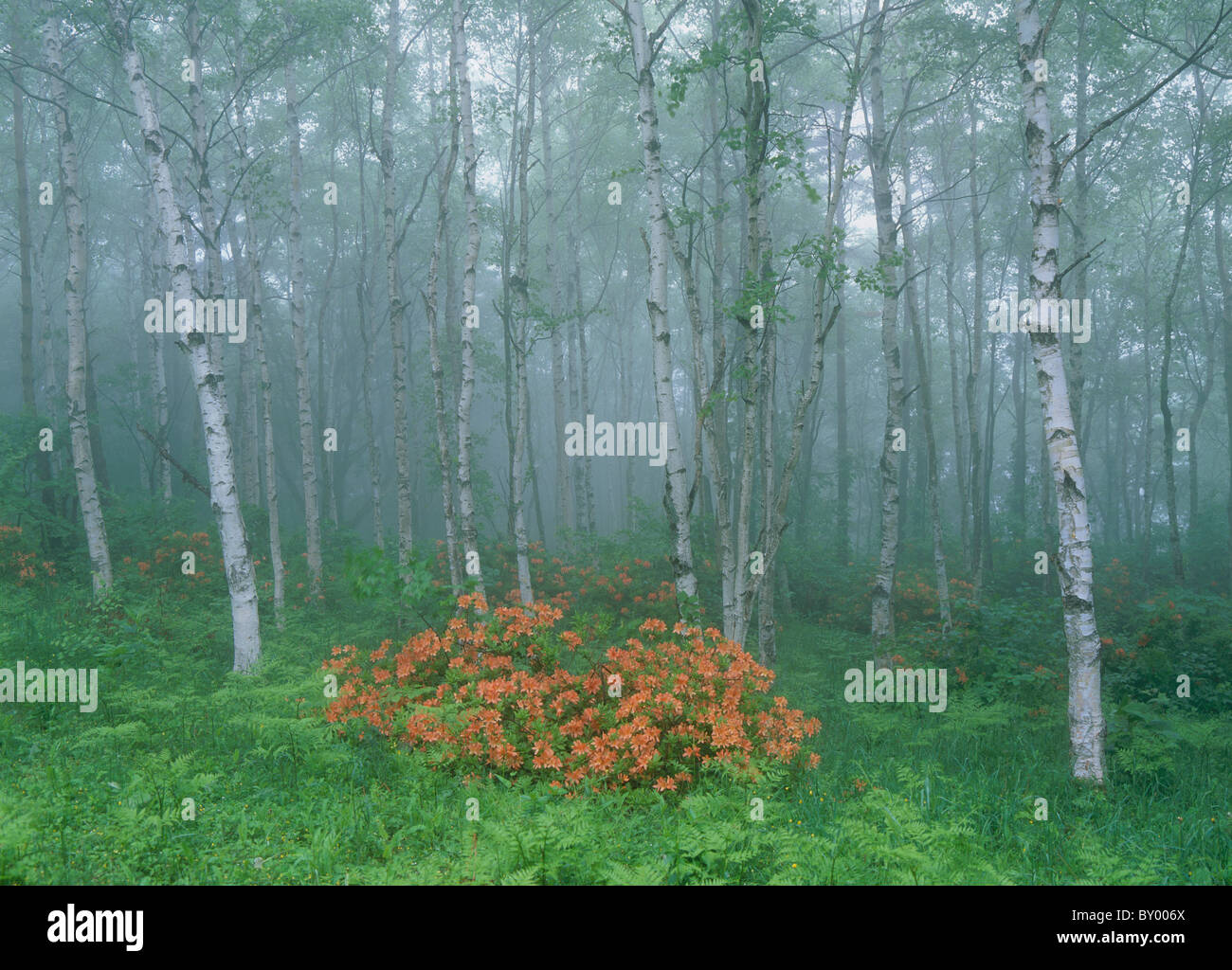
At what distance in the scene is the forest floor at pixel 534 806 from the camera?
4012 mm

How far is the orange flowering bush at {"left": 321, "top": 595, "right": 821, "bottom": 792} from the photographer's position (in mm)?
5332

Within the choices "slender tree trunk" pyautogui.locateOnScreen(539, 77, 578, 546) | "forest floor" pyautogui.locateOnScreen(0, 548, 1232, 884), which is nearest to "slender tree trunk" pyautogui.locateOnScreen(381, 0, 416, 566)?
"slender tree trunk" pyautogui.locateOnScreen(539, 77, 578, 546)

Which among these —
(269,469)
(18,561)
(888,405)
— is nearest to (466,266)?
(269,469)

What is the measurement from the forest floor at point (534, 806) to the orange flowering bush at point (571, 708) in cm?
19

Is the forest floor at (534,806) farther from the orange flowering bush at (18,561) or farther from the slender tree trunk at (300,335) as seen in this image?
the slender tree trunk at (300,335)

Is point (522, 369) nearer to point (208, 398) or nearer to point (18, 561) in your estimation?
point (208, 398)

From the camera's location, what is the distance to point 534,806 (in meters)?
4.97

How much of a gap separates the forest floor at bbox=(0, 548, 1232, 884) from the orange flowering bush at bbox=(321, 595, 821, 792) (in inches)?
7.6

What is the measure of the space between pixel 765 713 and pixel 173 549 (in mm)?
11098

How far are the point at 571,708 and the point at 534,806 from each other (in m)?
1.06

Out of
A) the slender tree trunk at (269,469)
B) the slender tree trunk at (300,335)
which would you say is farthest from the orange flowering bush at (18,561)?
the slender tree trunk at (300,335)

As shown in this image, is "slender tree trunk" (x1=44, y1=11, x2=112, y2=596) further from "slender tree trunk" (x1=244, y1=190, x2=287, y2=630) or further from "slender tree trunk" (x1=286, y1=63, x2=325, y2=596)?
"slender tree trunk" (x1=286, y1=63, x2=325, y2=596)
